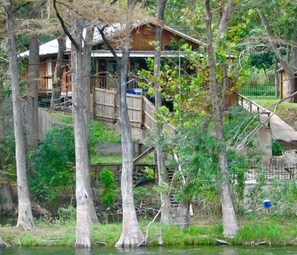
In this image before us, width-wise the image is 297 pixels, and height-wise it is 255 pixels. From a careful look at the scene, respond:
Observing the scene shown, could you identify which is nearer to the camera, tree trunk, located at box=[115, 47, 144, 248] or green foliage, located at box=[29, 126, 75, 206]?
tree trunk, located at box=[115, 47, 144, 248]

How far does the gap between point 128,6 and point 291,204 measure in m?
9.84

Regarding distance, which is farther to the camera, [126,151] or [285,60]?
[285,60]

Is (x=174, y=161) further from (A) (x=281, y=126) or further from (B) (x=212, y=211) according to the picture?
(A) (x=281, y=126)

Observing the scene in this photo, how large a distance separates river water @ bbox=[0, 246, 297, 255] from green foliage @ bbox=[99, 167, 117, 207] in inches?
349

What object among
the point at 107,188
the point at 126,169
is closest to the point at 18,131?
the point at 126,169

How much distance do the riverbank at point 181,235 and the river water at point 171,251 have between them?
0.71 m

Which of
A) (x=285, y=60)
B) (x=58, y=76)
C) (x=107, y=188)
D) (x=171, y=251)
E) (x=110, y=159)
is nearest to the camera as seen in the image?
(x=171, y=251)

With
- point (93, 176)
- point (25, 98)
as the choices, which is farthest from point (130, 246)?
point (25, 98)

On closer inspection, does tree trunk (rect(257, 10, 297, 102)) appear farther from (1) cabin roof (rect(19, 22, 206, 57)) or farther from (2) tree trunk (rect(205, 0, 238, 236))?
(1) cabin roof (rect(19, 22, 206, 57))

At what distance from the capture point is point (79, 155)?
33.2m

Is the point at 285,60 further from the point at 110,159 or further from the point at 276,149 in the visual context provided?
the point at 110,159

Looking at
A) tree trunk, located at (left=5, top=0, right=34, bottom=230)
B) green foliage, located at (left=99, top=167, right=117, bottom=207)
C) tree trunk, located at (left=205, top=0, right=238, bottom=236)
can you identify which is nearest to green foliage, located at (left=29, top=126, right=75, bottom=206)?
green foliage, located at (left=99, top=167, right=117, bottom=207)

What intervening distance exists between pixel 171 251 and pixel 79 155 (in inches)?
219

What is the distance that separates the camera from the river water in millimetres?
29594
